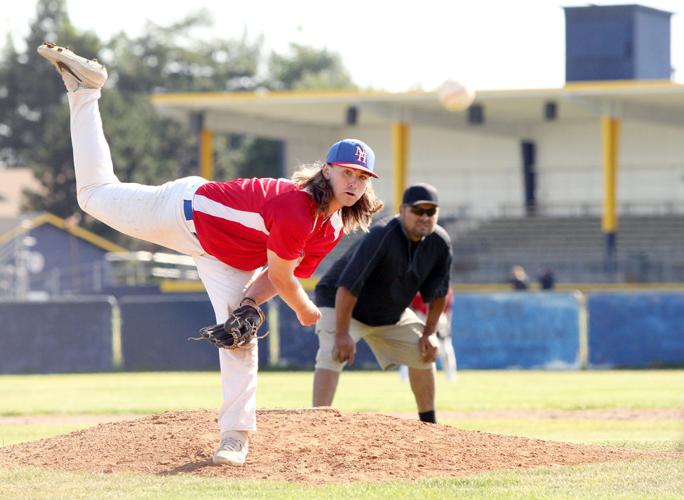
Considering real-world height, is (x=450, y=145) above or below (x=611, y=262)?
above

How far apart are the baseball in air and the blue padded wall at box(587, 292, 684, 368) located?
9.99 metres

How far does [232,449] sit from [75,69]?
2.37 metres

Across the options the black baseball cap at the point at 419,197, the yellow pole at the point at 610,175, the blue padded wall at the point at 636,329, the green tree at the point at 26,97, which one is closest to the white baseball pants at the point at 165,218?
the black baseball cap at the point at 419,197

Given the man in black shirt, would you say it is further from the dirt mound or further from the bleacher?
the bleacher

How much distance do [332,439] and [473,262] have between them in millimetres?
28314

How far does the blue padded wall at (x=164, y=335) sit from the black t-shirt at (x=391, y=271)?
13.8 m

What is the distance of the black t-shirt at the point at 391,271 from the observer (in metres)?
9.39

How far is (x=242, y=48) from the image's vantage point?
83250 millimetres

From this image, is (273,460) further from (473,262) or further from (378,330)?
(473,262)

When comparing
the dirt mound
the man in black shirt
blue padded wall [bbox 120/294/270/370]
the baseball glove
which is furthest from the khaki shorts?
blue padded wall [bbox 120/294/270/370]

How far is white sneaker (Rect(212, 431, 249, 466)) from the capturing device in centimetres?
738

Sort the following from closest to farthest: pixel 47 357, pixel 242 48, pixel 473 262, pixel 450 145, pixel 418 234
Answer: pixel 418 234, pixel 47 357, pixel 473 262, pixel 450 145, pixel 242 48

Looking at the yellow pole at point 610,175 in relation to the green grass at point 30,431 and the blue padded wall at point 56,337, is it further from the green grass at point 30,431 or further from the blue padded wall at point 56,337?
the green grass at point 30,431

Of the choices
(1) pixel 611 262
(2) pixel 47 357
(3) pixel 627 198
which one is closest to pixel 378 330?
(2) pixel 47 357
